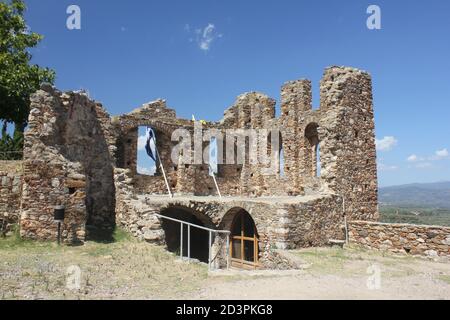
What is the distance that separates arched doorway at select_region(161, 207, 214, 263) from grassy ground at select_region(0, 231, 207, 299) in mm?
5918

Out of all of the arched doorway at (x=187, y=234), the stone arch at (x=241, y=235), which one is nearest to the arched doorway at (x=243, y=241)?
the stone arch at (x=241, y=235)

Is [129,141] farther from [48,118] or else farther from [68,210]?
[68,210]

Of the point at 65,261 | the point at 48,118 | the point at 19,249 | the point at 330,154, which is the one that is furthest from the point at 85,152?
the point at 330,154

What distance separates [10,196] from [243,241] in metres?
9.62

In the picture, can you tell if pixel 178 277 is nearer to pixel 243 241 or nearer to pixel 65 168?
pixel 65 168

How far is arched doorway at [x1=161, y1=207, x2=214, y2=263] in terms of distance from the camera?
60.4 feet

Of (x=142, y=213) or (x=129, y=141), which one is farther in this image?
(x=129, y=141)

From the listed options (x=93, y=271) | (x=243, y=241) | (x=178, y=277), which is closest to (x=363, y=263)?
(x=178, y=277)

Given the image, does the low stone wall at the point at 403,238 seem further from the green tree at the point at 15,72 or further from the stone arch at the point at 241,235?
the green tree at the point at 15,72

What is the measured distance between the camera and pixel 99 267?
9.45 metres

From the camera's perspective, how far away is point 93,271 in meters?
9.02

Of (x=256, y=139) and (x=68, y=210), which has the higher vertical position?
(x=256, y=139)
